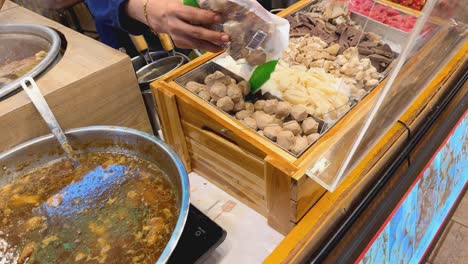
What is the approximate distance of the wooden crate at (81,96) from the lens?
3.39 ft

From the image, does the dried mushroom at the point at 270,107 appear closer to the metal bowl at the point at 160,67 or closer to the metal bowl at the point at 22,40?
the metal bowl at the point at 160,67

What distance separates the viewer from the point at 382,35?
151 cm

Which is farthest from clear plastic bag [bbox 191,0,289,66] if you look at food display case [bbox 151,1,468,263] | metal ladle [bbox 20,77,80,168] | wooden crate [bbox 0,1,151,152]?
metal ladle [bbox 20,77,80,168]

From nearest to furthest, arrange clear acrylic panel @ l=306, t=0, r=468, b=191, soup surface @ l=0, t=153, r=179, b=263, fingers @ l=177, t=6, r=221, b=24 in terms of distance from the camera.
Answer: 1. clear acrylic panel @ l=306, t=0, r=468, b=191
2. soup surface @ l=0, t=153, r=179, b=263
3. fingers @ l=177, t=6, r=221, b=24

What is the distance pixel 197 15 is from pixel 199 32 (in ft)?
0.17

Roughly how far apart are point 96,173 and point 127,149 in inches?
4.2

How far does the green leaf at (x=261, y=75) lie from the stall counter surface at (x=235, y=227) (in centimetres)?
35

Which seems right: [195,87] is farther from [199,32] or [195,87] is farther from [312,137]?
[312,137]

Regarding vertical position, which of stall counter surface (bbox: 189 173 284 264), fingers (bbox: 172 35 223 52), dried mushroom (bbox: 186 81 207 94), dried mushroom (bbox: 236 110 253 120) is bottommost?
stall counter surface (bbox: 189 173 284 264)

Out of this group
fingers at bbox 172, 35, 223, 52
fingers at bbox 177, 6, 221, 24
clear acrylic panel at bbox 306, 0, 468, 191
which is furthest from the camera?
fingers at bbox 172, 35, 223, 52

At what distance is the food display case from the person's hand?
0.13 meters

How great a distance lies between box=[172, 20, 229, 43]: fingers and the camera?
3.31ft

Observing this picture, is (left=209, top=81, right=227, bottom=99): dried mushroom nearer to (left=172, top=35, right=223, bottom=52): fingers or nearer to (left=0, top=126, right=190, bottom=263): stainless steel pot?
(left=172, top=35, right=223, bottom=52): fingers

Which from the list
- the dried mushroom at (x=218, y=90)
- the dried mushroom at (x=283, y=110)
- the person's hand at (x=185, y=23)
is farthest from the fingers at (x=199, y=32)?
the dried mushroom at (x=283, y=110)
